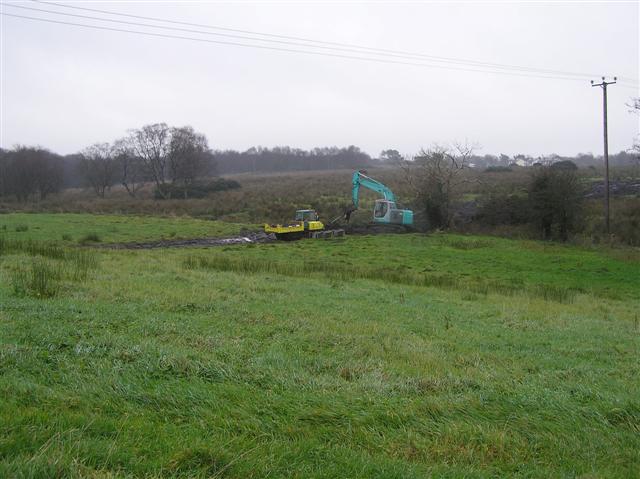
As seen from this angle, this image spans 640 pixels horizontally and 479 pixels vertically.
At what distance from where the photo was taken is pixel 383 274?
20031 mm

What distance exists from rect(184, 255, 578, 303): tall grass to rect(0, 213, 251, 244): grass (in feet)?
47.2

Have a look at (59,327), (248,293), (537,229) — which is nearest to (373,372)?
(59,327)

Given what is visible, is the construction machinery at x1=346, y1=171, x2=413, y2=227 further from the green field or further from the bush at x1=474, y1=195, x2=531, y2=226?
the green field

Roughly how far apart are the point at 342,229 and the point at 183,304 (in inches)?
1161

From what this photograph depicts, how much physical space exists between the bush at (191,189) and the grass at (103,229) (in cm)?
2710

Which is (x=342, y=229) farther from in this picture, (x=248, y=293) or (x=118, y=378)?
(x=118, y=378)

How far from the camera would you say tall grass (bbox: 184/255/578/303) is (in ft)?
57.9

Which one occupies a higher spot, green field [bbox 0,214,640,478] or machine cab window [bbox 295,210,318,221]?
machine cab window [bbox 295,210,318,221]

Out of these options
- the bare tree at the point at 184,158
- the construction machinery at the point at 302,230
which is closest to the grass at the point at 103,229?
the construction machinery at the point at 302,230

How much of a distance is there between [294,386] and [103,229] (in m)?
33.9

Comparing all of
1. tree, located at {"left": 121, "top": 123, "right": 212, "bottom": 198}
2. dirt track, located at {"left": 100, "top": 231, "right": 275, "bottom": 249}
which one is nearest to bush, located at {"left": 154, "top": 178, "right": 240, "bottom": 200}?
tree, located at {"left": 121, "top": 123, "right": 212, "bottom": 198}

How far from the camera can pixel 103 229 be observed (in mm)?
35406

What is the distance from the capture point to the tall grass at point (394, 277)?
17.6m

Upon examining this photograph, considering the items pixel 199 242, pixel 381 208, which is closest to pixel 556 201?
pixel 381 208
